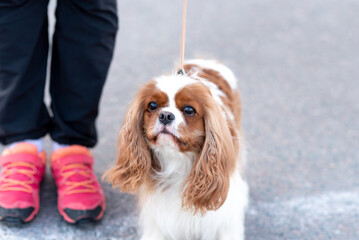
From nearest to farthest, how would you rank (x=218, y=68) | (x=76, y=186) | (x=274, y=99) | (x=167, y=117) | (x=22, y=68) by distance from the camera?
(x=167, y=117) < (x=22, y=68) < (x=76, y=186) < (x=218, y=68) < (x=274, y=99)

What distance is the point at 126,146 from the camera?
206 cm

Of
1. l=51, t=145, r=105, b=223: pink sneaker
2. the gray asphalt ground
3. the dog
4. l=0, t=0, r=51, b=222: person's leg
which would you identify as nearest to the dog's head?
the dog

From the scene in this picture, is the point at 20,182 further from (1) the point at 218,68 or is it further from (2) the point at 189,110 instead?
(1) the point at 218,68

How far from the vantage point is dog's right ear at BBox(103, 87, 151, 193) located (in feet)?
6.68

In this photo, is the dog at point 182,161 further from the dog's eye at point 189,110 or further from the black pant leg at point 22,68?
the black pant leg at point 22,68

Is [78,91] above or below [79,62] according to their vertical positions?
below

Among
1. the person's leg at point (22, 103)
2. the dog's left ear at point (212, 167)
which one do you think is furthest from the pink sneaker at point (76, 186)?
the dog's left ear at point (212, 167)

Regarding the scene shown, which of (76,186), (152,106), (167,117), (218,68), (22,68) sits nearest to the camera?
(167,117)

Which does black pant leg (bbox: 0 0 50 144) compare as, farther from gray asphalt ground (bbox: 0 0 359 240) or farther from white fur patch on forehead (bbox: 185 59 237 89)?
white fur patch on forehead (bbox: 185 59 237 89)

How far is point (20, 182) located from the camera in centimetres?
238

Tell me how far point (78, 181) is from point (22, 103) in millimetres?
488

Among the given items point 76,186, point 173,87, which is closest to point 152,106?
point 173,87

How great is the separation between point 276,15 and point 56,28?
12.1ft

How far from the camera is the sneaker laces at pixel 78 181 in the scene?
2.44 m
